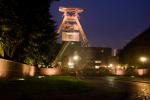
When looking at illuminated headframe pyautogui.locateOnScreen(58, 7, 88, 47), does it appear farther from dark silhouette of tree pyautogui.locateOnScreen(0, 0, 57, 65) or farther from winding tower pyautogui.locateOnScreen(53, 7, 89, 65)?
dark silhouette of tree pyautogui.locateOnScreen(0, 0, 57, 65)

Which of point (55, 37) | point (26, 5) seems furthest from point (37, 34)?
point (55, 37)

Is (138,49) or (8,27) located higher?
(138,49)

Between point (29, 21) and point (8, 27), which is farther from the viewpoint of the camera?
point (29, 21)

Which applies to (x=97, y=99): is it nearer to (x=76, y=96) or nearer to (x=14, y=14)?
(x=76, y=96)

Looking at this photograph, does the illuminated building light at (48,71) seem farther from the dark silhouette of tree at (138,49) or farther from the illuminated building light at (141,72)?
the dark silhouette of tree at (138,49)

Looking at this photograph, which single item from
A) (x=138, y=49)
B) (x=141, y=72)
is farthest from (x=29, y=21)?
(x=138, y=49)

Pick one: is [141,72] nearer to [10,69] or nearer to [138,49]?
[138,49]

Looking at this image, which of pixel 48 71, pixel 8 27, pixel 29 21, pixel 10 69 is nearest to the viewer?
pixel 8 27

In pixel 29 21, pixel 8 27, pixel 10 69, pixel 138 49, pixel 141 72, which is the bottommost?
pixel 10 69

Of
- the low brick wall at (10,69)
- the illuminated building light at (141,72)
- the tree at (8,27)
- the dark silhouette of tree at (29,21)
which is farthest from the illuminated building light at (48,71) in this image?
the tree at (8,27)

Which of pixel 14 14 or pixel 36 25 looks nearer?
pixel 14 14

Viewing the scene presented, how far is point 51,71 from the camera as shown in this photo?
246ft

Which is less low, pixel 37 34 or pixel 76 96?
pixel 37 34

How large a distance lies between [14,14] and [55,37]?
25973 millimetres
